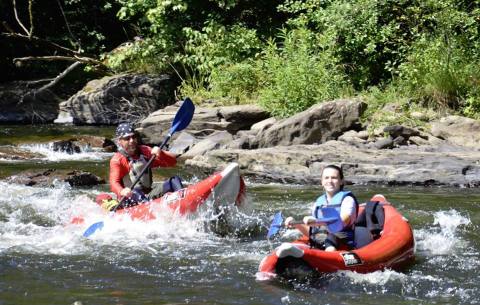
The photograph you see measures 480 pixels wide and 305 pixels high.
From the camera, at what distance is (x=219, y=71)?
13211 mm

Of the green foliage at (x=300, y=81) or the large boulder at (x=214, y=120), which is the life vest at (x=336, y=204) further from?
the large boulder at (x=214, y=120)

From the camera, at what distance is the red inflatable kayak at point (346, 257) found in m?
4.59

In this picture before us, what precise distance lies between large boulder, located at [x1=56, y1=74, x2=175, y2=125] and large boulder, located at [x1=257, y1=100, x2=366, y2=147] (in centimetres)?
498

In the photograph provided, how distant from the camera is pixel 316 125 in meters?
10.3

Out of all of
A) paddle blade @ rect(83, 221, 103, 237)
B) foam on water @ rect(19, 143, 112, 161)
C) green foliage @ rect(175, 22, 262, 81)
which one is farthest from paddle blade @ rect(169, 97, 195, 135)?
green foliage @ rect(175, 22, 262, 81)

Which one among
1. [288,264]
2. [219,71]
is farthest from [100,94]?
[288,264]

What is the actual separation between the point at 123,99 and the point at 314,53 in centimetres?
428

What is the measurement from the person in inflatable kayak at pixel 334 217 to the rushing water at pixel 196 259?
424 millimetres

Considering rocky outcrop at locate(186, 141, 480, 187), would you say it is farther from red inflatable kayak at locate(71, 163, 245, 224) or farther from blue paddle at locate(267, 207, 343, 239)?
blue paddle at locate(267, 207, 343, 239)

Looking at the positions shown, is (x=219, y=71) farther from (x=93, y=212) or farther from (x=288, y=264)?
(x=288, y=264)

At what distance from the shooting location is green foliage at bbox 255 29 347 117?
37.8 ft

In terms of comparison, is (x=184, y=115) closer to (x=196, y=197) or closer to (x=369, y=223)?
(x=196, y=197)

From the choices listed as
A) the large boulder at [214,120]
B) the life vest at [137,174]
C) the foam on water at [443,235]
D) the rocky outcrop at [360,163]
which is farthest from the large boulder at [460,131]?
the life vest at [137,174]

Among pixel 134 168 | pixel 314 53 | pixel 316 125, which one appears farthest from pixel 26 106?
pixel 134 168
